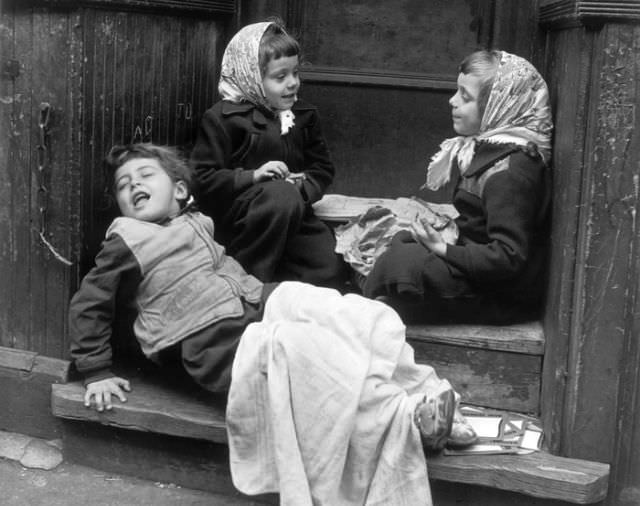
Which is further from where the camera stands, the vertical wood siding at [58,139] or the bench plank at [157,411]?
the vertical wood siding at [58,139]

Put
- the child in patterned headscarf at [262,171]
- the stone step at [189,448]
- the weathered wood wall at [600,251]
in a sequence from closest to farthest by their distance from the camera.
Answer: the weathered wood wall at [600,251] < the stone step at [189,448] < the child in patterned headscarf at [262,171]

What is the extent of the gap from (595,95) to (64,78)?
1716mm

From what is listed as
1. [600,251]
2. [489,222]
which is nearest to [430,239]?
[489,222]

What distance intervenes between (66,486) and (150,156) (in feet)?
3.76

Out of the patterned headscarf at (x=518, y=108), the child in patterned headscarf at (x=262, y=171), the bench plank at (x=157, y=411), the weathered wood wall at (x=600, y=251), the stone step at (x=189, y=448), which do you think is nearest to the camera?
the weathered wood wall at (x=600, y=251)

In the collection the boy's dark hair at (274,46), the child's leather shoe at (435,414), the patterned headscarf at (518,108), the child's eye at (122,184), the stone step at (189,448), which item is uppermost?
the boy's dark hair at (274,46)

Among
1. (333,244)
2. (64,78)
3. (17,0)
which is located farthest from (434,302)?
(17,0)

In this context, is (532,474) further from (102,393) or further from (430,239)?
(102,393)

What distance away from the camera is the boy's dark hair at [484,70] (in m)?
3.66

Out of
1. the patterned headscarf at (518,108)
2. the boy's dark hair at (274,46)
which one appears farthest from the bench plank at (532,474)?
the boy's dark hair at (274,46)

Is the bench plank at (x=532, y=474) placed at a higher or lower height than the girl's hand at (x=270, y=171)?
lower

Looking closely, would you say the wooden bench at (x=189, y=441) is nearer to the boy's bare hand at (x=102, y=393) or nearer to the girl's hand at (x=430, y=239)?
the boy's bare hand at (x=102, y=393)

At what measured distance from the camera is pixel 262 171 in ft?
13.3

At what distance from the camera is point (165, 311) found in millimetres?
3576
